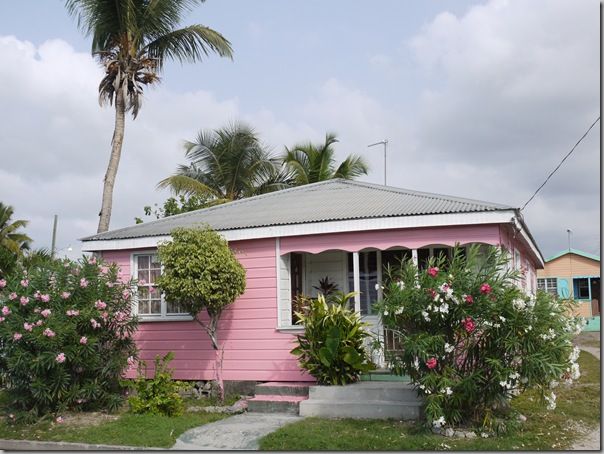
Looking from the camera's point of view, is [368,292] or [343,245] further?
[368,292]

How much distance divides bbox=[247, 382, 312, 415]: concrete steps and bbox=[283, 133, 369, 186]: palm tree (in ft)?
53.3

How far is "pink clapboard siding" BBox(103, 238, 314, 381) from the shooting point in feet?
38.3

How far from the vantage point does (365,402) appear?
9.85 meters

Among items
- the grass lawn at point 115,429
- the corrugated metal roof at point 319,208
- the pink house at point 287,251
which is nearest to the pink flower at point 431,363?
the pink house at point 287,251

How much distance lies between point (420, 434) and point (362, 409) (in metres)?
1.41

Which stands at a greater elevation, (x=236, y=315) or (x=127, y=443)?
(x=236, y=315)

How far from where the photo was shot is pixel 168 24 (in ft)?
60.8

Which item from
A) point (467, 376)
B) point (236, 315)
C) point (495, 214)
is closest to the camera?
Result: point (467, 376)

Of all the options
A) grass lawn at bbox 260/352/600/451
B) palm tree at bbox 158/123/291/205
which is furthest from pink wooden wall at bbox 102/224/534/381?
palm tree at bbox 158/123/291/205

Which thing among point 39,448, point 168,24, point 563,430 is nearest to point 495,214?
point 563,430

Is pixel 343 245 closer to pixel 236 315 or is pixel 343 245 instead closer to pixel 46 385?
pixel 236 315

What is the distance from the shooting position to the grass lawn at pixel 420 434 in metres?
8.02

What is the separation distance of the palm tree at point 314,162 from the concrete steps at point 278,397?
16.2 meters

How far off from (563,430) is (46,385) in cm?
784
